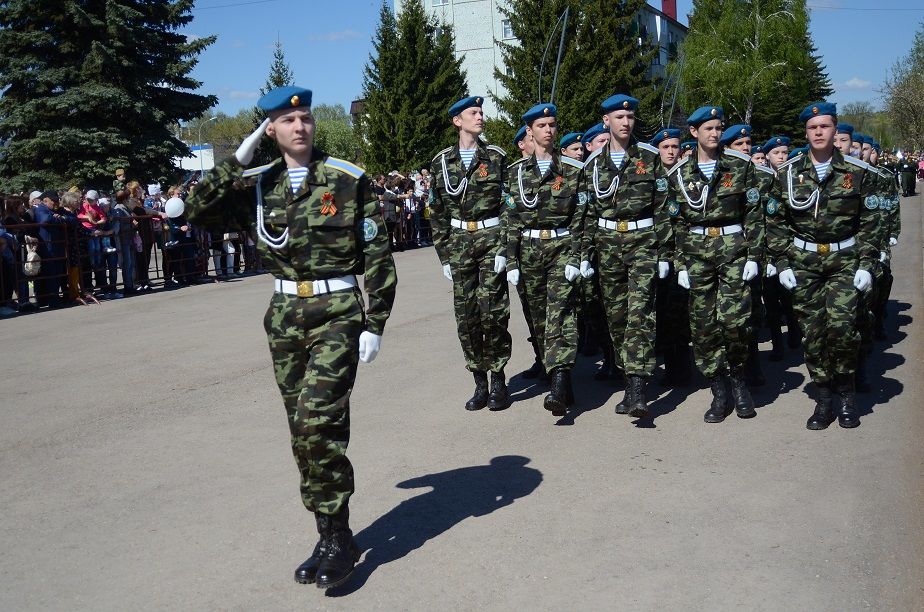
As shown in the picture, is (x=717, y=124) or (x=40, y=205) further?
(x=40, y=205)

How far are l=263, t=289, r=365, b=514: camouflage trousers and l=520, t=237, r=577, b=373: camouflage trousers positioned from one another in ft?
9.76

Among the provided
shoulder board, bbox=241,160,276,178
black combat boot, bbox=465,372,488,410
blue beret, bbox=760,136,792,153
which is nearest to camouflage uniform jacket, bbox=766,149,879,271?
black combat boot, bbox=465,372,488,410

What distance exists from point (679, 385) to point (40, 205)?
36.8 feet

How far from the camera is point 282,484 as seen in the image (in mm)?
5906

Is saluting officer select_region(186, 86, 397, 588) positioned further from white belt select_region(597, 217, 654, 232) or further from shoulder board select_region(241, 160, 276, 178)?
white belt select_region(597, 217, 654, 232)

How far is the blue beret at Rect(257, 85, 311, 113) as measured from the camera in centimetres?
460

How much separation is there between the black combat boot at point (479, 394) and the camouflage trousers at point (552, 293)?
0.55 meters

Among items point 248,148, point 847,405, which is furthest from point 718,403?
point 248,148

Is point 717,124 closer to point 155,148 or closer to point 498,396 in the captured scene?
point 498,396

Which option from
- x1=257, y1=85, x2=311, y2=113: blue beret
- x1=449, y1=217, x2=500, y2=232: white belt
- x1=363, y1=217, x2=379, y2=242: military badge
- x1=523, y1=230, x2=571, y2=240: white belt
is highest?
x1=257, y1=85, x2=311, y2=113: blue beret

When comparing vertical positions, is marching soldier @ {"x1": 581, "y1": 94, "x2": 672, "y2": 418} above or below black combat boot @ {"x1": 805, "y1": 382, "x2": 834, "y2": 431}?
above

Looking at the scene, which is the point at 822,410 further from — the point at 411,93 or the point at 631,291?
the point at 411,93

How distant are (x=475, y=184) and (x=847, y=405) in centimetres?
317

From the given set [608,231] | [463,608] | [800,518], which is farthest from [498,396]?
[463,608]
